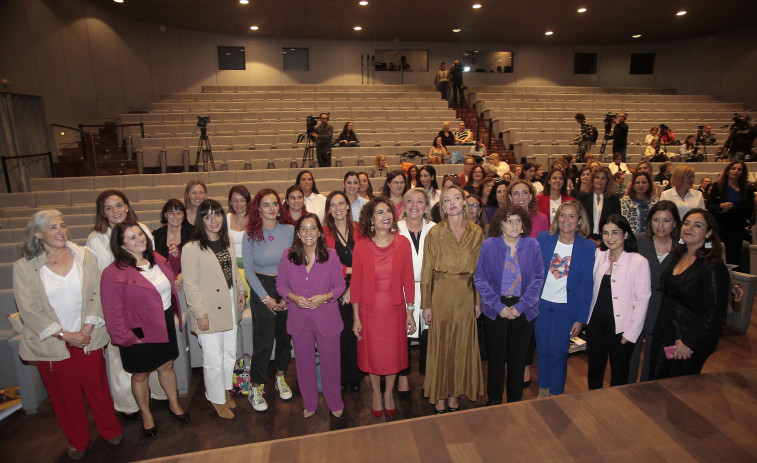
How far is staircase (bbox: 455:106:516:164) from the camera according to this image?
376 inches

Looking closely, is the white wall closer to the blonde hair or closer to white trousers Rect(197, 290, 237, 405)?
white trousers Rect(197, 290, 237, 405)

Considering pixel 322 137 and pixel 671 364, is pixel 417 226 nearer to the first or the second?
pixel 671 364

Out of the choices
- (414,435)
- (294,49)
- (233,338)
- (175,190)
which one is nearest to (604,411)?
(414,435)

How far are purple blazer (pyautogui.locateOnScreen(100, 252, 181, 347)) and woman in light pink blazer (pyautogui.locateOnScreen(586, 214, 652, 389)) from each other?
265 centimetres

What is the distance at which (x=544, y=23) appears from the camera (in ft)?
40.1

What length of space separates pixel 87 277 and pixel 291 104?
9.59 m

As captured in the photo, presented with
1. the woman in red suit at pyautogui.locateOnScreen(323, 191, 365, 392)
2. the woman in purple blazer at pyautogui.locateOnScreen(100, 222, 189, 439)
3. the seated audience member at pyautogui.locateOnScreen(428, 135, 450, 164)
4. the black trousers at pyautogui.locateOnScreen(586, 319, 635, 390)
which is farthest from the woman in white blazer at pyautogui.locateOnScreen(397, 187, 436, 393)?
the seated audience member at pyautogui.locateOnScreen(428, 135, 450, 164)

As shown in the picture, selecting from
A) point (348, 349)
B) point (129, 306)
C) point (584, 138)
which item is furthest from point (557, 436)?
point (584, 138)

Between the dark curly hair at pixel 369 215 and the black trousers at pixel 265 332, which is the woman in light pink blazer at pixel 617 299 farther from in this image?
the black trousers at pixel 265 332

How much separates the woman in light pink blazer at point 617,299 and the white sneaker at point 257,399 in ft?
7.18

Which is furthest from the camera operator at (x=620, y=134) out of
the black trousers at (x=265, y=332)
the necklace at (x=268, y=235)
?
the black trousers at (x=265, y=332)

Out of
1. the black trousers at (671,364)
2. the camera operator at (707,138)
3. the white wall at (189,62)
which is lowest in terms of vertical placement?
the black trousers at (671,364)

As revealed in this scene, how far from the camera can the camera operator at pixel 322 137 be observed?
7496mm

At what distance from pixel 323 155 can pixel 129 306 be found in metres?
5.70
